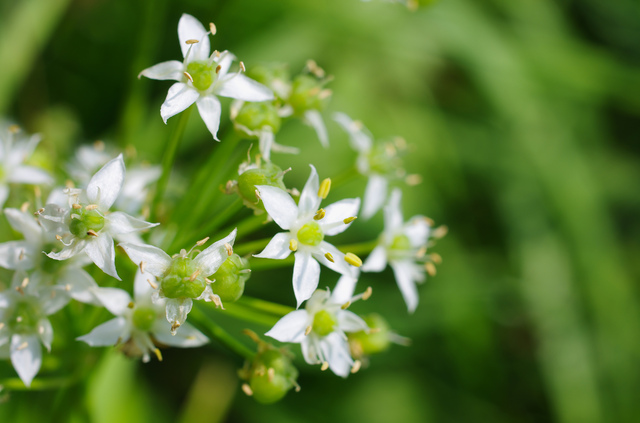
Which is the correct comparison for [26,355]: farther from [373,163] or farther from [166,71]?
[373,163]

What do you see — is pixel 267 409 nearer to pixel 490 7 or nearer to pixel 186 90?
pixel 186 90

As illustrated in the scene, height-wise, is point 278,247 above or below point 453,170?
above

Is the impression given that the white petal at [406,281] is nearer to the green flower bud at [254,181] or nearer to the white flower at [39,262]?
the green flower bud at [254,181]

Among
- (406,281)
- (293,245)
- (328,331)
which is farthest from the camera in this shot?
(406,281)

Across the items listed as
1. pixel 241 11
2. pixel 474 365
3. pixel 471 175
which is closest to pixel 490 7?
pixel 471 175

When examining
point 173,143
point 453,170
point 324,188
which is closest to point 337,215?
point 324,188

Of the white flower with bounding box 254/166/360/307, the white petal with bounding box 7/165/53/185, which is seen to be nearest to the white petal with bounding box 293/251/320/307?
the white flower with bounding box 254/166/360/307
